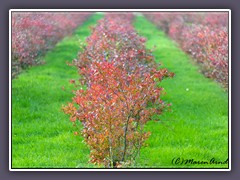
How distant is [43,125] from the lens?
34.9 feet

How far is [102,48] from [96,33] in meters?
2.18

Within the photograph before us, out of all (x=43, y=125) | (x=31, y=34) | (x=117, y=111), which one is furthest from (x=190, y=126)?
(x=31, y=34)

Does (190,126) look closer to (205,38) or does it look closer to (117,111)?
(117,111)

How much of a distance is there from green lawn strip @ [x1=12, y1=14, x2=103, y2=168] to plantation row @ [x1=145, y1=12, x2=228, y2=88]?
145 inches

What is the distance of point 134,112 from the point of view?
802cm

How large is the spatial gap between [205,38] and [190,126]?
496 cm

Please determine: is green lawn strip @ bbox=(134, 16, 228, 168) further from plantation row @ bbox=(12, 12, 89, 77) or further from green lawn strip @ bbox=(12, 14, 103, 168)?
plantation row @ bbox=(12, 12, 89, 77)

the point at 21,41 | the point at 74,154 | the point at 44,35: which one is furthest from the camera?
the point at 44,35

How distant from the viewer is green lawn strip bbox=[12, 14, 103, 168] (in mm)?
8903

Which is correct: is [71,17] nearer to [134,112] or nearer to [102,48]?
[102,48]

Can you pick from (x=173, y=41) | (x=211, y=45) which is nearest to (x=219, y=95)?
(x=211, y=45)

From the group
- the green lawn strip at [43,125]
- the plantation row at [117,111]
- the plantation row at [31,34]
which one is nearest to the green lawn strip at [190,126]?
the plantation row at [117,111]

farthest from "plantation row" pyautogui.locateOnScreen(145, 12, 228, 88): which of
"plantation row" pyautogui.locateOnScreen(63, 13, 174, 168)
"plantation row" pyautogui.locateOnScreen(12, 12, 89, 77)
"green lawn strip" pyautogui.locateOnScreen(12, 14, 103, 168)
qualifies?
"plantation row" pyautogui.locateOnScreen(12, 12, 89, 77)

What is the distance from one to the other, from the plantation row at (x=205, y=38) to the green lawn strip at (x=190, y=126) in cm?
48
